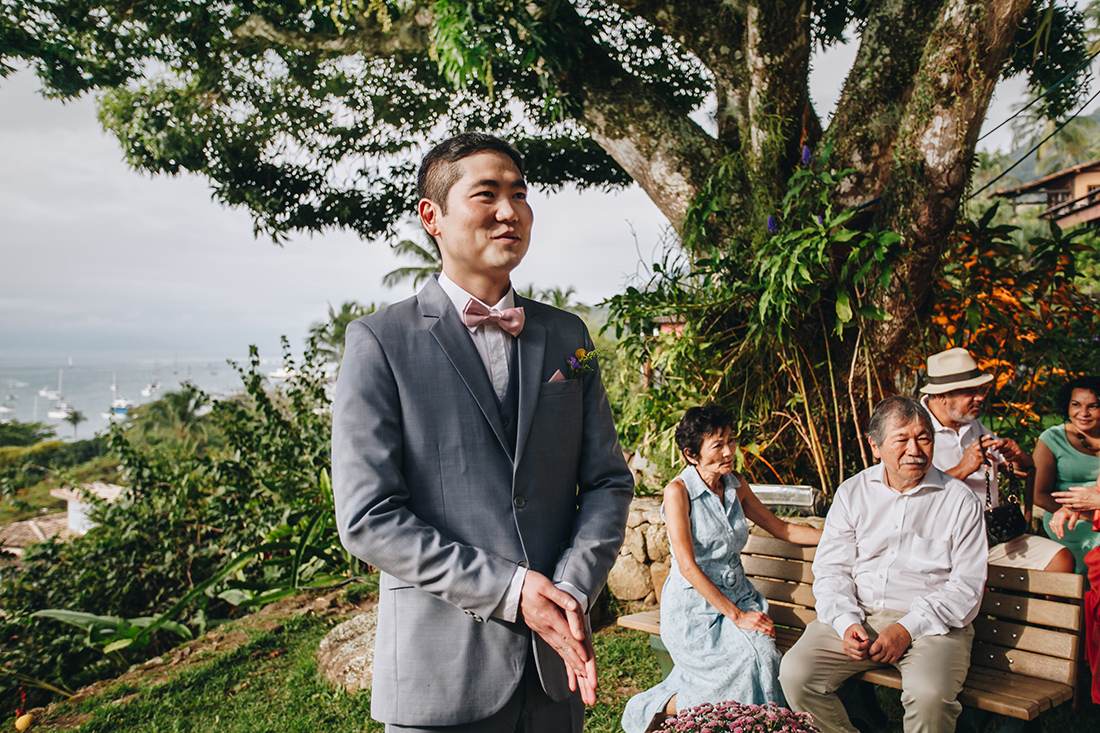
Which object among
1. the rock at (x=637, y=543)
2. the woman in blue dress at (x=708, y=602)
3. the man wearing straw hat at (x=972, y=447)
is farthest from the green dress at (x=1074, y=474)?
the rock at (x=637, y=543)

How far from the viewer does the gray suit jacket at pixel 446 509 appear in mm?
1183

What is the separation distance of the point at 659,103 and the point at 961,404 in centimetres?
299

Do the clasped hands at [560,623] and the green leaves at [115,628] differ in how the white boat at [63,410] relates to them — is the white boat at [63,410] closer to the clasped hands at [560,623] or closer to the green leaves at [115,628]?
the green leaves at [115,628]

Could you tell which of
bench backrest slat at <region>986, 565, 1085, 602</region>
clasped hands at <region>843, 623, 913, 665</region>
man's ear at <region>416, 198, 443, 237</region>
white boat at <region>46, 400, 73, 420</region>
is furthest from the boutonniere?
white boat at <region>46, 400, 73, 420</region>

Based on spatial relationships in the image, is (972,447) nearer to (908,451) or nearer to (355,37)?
(908,451)

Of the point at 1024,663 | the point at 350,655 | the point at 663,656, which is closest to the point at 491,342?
the point at 663,656

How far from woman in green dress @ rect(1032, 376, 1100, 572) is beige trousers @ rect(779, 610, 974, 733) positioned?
1.25m

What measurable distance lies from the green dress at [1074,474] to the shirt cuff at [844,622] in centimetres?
146

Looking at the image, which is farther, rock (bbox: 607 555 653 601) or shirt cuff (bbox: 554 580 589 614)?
rock (bbox: 607 555 653 601)

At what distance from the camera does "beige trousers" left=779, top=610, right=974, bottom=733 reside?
8.04 feet

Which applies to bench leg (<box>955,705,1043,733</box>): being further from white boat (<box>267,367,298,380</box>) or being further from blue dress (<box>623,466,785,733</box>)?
white boat (<box>267,367,298,380</box>)

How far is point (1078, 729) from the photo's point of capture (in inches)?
112

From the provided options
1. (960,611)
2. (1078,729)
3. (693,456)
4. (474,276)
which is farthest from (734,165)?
(474,276)

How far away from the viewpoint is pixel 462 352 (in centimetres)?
133
